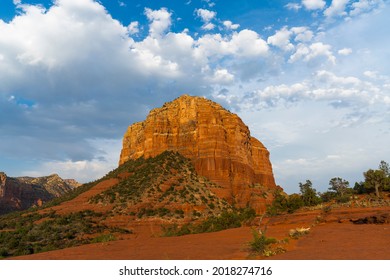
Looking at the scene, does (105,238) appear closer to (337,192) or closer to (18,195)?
(337,192)

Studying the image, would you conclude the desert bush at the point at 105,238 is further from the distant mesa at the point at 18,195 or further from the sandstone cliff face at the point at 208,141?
the distant mesa at the point at 18,195

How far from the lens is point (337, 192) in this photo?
53.2 m

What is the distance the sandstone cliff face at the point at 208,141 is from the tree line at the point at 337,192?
1558cm

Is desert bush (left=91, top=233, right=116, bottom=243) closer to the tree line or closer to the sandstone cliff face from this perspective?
the tree line

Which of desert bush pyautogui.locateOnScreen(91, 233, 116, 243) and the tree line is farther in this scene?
the tree line

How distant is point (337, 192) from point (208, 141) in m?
27.3

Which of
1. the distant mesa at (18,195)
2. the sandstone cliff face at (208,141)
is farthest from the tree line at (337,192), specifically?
the distant mesa at (18,195)

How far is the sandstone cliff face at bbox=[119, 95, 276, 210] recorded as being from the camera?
65938 mm

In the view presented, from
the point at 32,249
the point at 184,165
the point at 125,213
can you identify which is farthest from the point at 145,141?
the point at 32,249

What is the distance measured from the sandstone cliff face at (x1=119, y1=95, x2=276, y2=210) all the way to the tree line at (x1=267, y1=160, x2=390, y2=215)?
15579 millimetres

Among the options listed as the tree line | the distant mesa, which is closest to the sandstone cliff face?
the tree line

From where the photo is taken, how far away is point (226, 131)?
2795 inches

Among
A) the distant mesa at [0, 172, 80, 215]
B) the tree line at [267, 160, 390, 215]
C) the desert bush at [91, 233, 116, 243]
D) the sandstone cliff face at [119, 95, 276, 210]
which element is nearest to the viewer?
the desert bush at [91, 233, 116, 243]

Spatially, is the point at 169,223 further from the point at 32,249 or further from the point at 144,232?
the point at 32,249
